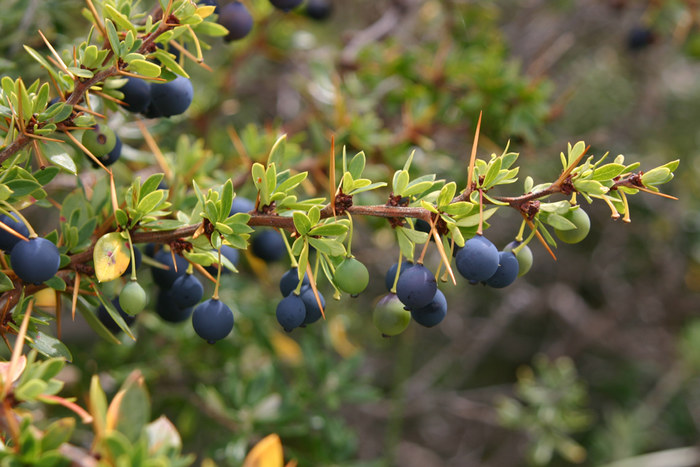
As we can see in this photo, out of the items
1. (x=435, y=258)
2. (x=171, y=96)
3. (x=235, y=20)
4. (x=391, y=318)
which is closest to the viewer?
(x=391, y=318)

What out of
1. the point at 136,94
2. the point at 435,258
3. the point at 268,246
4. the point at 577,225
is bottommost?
the point at 435,258

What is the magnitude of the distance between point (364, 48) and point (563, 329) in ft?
7.85

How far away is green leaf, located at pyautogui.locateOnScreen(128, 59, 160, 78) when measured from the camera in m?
0.87

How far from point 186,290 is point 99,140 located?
1.00 feet

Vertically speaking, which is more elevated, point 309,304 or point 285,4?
point 285,4

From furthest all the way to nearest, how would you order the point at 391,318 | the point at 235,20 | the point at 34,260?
the point at 235,20, the point at 391,318, the point at 34,260

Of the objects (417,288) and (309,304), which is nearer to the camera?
(417,288)

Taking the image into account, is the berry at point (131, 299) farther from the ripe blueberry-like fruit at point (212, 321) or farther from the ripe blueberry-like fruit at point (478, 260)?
the ripe blueberry-like fruit at point (478, 260)

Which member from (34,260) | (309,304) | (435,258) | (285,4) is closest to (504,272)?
(309,304)

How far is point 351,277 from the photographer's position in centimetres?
88

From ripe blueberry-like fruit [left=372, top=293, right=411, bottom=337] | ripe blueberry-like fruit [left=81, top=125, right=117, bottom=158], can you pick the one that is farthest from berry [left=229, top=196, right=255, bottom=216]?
ripe blueberry-like fruit [left=372, top=293, right=411, bottom=337]

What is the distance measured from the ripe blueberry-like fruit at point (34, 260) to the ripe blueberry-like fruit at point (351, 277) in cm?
43

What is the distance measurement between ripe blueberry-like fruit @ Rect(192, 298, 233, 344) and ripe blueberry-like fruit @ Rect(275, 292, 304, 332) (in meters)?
0.10

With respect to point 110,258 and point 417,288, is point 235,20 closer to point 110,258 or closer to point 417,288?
point 110,258
